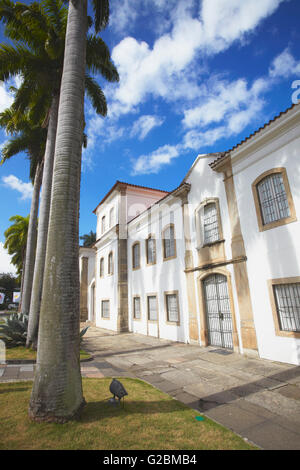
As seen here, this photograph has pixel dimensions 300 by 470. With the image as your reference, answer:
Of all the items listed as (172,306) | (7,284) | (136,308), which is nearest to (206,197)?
(172,306)

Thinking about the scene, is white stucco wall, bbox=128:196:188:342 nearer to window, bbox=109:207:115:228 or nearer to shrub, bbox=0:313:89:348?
window, bbox=109:207:115:228

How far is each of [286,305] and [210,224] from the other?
14.8 feet

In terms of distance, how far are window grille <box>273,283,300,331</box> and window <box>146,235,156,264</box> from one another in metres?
7.92

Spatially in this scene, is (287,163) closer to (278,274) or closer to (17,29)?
(278,274)

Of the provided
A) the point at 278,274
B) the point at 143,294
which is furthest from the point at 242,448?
the point at 143,294

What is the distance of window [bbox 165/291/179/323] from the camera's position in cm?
1240

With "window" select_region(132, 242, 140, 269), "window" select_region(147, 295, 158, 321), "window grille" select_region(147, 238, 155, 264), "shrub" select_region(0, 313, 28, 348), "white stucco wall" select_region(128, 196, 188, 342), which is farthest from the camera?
"window" select_region(132, 242, 140, 269)

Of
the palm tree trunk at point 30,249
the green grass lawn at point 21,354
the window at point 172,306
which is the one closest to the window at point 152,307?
the window at point 172,306

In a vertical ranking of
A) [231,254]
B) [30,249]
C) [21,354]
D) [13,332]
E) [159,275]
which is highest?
[30,249]

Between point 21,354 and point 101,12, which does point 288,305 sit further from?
point 101,12

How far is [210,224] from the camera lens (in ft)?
35.4

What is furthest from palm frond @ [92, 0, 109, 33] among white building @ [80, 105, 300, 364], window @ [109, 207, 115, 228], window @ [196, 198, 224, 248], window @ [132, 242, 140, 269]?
window @ [109, 207, 115, 228]

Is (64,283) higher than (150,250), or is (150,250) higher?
(150,250)

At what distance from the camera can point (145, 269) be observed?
1551 centimetres
